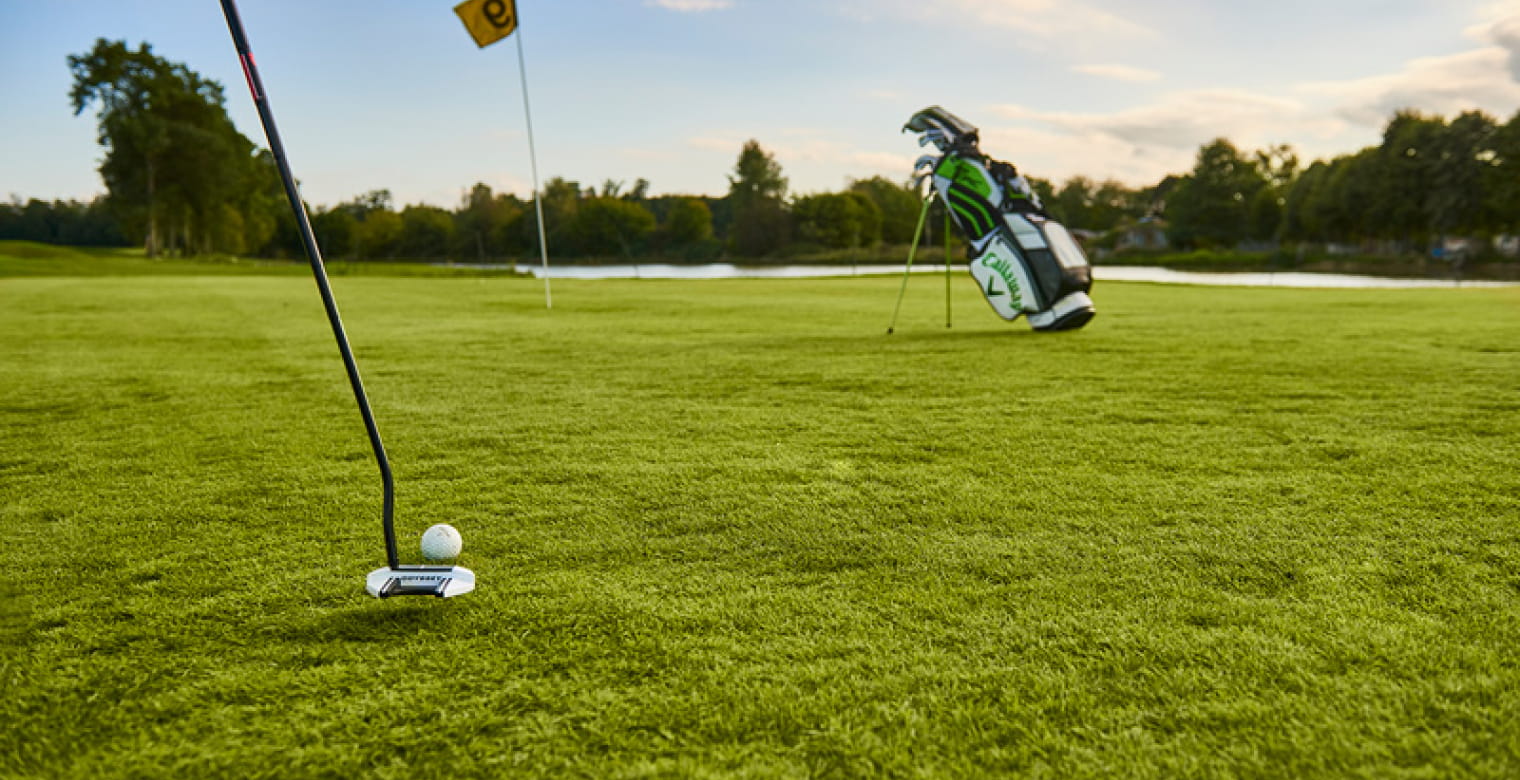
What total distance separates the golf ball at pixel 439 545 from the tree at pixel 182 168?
40.7 meters

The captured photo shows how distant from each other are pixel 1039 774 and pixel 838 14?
2256cm

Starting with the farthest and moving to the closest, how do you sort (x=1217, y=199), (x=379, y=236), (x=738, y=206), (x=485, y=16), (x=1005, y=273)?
(x=738, y=206), (x=379, y=236), (x=1217, y=199), (x=485, y=16), (x=1005, y=273)

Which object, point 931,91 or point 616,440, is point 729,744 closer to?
point 616,440

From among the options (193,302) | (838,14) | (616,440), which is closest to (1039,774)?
(616,440)

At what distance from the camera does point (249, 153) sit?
6631 centimetres

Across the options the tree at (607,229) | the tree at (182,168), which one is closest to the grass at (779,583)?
the tree at (182,168)

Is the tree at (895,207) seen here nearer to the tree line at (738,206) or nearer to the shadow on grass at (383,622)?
the tree line at (738,206)

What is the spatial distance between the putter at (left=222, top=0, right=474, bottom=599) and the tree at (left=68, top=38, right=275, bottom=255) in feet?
133

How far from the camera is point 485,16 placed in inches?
617

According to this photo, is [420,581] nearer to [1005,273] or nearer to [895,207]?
[1005,273]

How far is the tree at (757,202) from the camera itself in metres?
99.4

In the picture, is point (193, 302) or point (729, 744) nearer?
point (729, 744)

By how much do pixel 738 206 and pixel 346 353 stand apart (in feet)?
341

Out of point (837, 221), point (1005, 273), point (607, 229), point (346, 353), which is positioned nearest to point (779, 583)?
point (346, 353)
